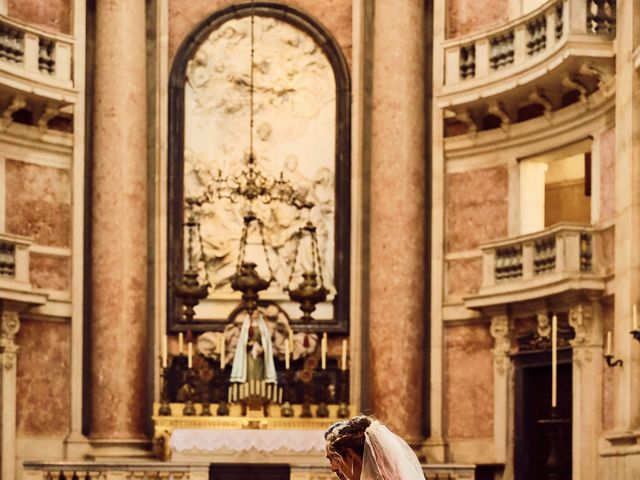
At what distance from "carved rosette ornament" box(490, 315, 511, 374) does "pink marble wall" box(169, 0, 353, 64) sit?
12.9 feet

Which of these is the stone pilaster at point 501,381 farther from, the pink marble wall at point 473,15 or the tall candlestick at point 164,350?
the tall candlestick at point 164,350

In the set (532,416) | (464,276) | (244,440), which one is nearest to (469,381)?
(532,416)

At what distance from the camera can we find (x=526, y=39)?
18.2 m

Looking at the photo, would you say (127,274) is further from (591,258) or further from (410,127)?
(591,258)

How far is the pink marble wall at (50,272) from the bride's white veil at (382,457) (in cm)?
1484

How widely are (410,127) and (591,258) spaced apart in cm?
332

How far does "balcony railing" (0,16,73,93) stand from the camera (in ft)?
60.2

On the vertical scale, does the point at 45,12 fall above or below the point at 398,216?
above

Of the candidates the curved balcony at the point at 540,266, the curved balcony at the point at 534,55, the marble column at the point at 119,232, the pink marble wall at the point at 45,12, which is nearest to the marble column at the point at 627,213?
the curved balcony at the point at 534,55

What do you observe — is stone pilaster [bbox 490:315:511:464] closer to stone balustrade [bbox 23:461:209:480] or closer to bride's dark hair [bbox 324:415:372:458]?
stone balustrade [bbox 23:461:209:480]

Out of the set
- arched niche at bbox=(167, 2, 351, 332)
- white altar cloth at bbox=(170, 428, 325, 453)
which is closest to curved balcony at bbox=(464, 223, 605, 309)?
arched niche at bbox=(167, 2, 351, 332)

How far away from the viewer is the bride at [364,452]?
182 inches

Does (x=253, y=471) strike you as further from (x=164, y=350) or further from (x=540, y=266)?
(x=540, y=266)

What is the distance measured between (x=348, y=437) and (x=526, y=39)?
14.0 meters
